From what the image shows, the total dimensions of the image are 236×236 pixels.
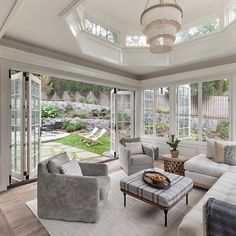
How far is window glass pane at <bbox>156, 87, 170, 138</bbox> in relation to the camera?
17.8 feet

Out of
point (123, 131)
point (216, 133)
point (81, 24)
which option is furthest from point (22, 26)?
point (216, 133)

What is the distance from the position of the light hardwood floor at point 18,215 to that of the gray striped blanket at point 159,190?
120 cm

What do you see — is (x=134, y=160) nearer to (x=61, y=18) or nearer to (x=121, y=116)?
(x=121, y=116)

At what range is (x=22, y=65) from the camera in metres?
3.39

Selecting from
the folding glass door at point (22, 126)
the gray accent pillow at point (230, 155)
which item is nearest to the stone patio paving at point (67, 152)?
the folding glass door at point (22, 126)

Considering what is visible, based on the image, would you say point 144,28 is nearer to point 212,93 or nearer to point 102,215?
point 102,215

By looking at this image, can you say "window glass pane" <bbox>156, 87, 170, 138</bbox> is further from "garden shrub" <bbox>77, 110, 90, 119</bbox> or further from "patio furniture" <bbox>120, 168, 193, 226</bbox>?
"garden shrub" <bbox>77, 110, 90, 119</bbox>

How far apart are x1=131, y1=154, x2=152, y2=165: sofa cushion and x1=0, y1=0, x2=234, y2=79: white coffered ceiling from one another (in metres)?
2.53

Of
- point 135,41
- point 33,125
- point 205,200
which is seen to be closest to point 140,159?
point 205,200

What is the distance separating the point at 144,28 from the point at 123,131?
12.6 ft

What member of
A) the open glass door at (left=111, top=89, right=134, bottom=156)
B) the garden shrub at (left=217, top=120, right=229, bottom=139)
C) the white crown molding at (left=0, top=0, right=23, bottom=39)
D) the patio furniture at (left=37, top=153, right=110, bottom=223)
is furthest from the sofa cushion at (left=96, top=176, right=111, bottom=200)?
the garden shrub at (left=217, top=120, right=229, bottom=139)

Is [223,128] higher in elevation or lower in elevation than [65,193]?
higher

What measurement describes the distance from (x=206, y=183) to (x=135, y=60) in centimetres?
336

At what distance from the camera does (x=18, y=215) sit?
94.9 inches
